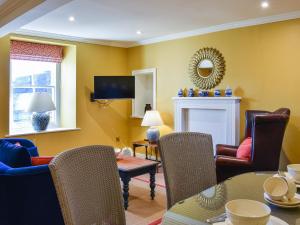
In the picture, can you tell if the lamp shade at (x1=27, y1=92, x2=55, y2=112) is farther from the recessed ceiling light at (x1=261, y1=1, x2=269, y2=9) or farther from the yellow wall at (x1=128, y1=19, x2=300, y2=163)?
the recessed ceiling light at (x1=261, y1=1, x2=269, y2=9)

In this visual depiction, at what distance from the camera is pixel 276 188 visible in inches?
58.2

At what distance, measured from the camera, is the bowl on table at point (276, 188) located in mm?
1429

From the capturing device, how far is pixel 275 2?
142 inches

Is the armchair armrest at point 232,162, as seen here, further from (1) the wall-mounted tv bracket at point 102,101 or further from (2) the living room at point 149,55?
(1) the wall-mounted tv bracket at point 102,101

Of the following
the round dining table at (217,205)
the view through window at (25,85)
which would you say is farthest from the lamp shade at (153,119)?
the round dining table at (217,205)

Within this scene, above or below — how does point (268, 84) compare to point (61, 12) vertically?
below

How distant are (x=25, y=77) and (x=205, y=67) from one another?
3.35 metres

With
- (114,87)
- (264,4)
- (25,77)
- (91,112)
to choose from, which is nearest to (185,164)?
(264,4)

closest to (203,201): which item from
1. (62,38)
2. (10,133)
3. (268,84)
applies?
(268,84)

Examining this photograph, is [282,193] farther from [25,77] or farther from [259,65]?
[25,77]

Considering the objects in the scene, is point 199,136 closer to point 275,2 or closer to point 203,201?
point 203,201

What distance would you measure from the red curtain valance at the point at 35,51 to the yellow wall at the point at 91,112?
390 mm

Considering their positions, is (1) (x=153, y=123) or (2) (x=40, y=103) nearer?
(2) (x=40, y=103)

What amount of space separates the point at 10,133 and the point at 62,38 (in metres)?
2.01
